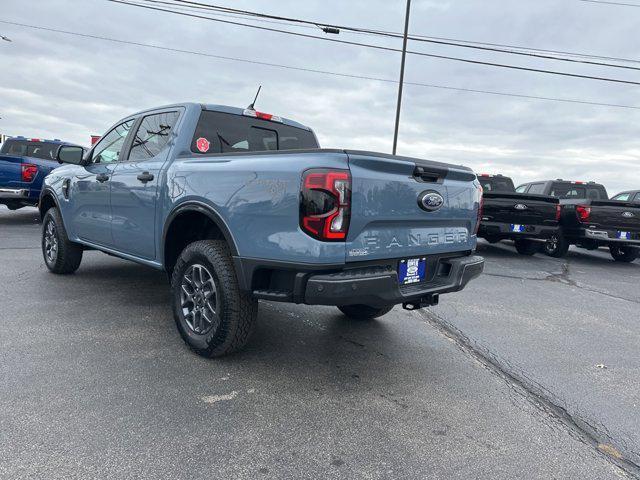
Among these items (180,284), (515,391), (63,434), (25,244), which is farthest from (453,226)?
(25,244)

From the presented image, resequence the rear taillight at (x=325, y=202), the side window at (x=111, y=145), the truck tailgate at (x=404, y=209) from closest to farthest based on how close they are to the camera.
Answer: the rear taillight at (x=325, y=202) < the truck tailgate at (x=404, y=209) < the side window at (x=111, y=145)

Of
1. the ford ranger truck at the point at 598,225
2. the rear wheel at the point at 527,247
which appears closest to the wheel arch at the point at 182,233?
the ford ranger truck at the point at 598,225

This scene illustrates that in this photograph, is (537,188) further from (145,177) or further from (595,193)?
(145,177)

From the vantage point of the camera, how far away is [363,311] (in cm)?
426

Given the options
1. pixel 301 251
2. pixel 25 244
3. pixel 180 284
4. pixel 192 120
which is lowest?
pixel 25 244

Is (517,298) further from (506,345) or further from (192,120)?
(192,120)

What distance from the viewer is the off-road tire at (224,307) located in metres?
2.91

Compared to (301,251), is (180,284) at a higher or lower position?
lower

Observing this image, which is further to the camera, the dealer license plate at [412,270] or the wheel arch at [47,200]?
the wheel arch at [47,200]

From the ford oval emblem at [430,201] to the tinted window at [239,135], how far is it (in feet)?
5.80

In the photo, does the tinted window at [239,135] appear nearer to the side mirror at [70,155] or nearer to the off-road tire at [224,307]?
the off-road tire at [224,307]

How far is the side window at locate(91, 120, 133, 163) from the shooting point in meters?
4.50

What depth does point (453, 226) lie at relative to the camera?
333 centimetres

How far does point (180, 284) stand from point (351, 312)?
5.64 ft
